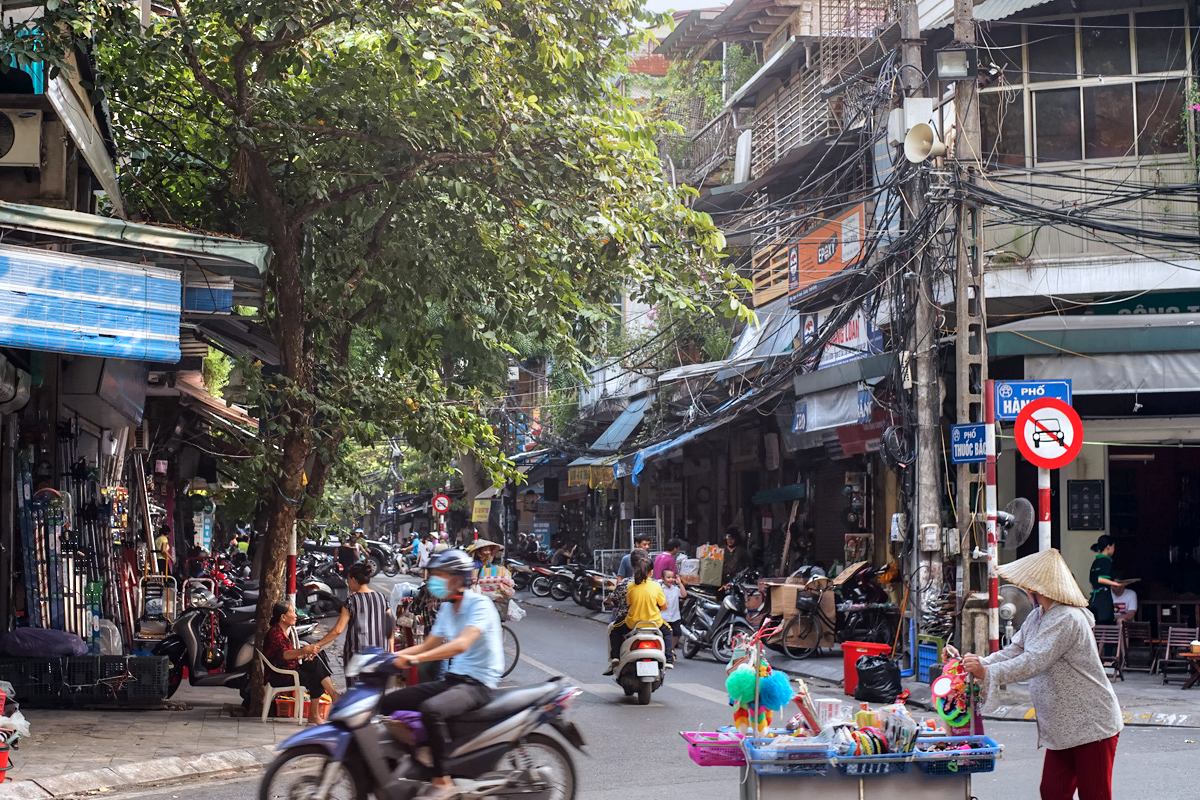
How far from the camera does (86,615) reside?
14.6 m

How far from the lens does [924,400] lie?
14.9 metres

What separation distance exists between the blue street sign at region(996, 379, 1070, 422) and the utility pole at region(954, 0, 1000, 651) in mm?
422

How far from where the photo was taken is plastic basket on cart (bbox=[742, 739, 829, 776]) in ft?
19.0

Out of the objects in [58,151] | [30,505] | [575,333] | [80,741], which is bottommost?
[80,741]

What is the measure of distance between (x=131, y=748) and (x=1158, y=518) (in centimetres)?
1492

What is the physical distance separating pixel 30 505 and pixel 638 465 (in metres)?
14.0

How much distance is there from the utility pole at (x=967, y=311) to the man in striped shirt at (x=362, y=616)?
6.10 metres

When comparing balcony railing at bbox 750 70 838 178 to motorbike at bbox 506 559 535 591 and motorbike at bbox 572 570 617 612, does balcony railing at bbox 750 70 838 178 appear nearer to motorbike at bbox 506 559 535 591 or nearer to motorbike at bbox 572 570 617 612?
motorbike at bbox 572 570 617 612

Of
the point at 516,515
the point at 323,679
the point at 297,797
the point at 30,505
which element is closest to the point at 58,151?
the point at 30,505

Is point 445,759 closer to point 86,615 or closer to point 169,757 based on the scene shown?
point 169,757

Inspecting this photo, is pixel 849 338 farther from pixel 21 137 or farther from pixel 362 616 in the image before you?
pixel 21 137

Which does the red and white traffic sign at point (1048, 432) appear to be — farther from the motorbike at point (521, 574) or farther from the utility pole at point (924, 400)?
the motorbike at point (521, 574)

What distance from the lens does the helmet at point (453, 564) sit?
7.42m

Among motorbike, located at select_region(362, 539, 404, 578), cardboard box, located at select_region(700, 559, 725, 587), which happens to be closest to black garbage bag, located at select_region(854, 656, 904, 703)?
cardboard box, located at select_region(700, 559, 725, 587)
